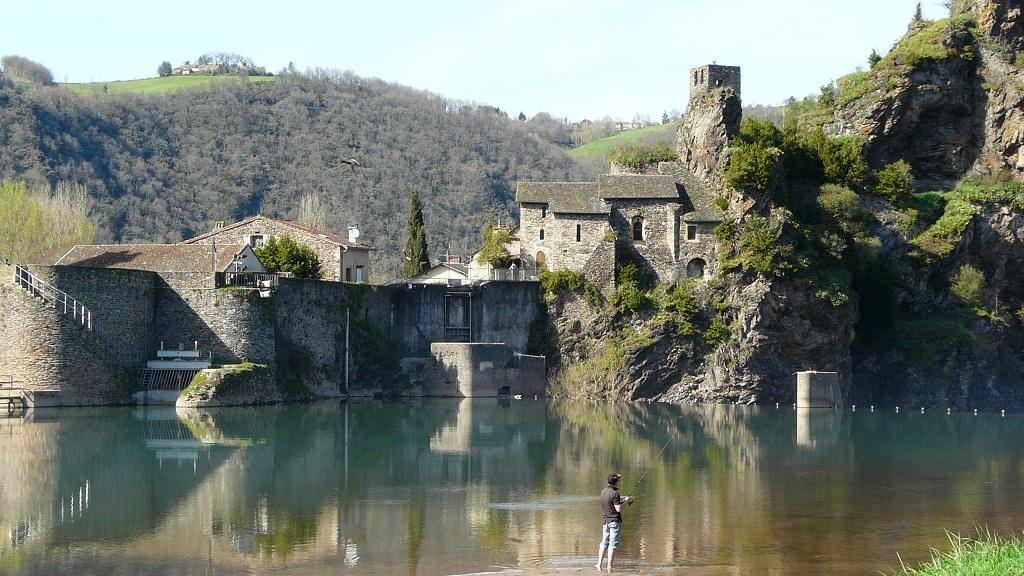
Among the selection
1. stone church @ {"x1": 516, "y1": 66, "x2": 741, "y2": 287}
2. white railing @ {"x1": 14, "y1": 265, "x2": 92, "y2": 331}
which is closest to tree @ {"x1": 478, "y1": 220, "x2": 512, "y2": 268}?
stone church @ {"x1": 516, "y1": 66, "x2": 741, "y2": 287}

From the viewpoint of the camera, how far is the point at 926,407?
196 feet

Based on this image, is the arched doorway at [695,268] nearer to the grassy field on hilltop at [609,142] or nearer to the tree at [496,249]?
the tree at [496,249]

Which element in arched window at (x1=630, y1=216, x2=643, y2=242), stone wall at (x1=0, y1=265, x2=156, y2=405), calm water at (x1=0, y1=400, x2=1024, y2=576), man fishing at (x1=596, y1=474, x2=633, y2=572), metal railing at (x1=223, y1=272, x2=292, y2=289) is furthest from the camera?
arched window at (x1=630, y1=216, x2=643, y2=242)

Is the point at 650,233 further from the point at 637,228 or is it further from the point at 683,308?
the point at 683,308

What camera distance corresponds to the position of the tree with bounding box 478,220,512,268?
63.3m

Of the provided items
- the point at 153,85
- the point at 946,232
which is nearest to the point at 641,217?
the point at 946,232

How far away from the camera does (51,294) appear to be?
48875mm

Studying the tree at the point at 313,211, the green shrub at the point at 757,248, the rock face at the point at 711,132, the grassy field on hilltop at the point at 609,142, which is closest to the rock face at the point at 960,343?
the green shrub at the point at 757,248

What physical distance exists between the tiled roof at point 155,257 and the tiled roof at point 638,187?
15231mm

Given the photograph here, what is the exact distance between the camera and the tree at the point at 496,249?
2491 inches

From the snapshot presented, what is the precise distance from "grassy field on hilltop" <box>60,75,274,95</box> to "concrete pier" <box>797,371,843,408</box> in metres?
79.3

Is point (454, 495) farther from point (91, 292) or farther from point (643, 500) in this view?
point (91, 292)

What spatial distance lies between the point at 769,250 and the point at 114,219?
185 ft

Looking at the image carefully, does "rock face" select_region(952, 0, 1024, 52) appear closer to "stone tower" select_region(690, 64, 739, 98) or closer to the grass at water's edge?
"stone tower" select_region(690, 64, 739, 98)
